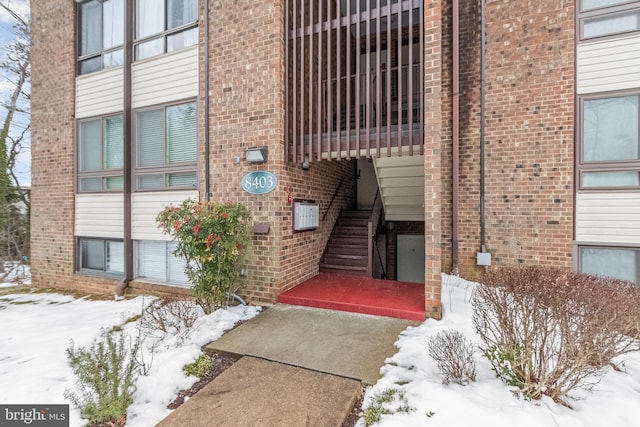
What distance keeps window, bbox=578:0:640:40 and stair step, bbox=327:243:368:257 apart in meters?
5.19

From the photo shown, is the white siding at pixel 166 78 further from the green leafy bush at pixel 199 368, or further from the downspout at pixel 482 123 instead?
the downspout at pixel 482 123

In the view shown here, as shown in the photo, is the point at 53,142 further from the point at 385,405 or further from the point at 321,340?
the point at 385,405

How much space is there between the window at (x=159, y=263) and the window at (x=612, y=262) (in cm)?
693

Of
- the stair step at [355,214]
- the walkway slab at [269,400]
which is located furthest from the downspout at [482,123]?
the walkway slab at [269,400]

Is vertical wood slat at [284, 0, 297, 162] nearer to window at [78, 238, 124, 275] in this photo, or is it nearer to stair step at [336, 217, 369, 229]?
stair step at [336, 217, 369, 229]

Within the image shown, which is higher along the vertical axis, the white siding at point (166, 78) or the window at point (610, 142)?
the white siding at point (166, 78)

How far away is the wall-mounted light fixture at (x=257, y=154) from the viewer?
4.82 meters

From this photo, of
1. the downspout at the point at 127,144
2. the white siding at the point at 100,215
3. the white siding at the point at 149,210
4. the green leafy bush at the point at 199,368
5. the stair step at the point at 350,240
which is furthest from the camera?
the stair step at the point at 350,240

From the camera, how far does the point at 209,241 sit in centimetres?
417

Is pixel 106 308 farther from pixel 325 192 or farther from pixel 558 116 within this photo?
pixel 558 116

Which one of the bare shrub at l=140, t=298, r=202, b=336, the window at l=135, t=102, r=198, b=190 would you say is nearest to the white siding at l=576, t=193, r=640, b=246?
the bare shrub at l=140, t=298, r=202, b=336

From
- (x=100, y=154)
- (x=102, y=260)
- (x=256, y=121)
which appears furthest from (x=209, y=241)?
(x=100, y=154)

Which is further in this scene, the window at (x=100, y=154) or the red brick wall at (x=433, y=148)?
the window at (x=100, y=154)

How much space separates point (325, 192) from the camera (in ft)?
21.9
